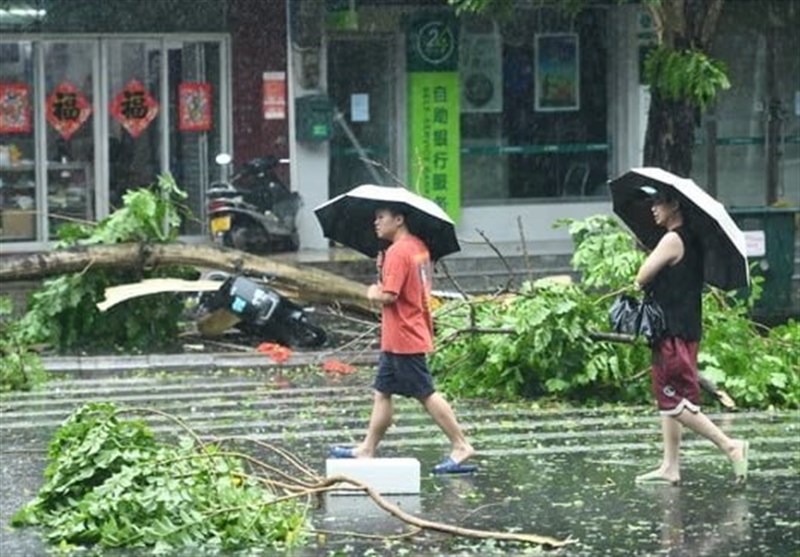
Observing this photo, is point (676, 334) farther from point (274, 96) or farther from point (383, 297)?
point (274, 96)

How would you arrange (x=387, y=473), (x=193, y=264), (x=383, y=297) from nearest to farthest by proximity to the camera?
(x=387, y=473) → (x=383, y=297) → (x=193, y=264)

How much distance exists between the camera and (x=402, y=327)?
472 inches

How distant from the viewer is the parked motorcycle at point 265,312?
63.1ft

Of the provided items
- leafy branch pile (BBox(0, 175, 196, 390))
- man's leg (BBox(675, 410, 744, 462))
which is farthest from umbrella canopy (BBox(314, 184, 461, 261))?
leafy branch pile (BBox(0, 175, 196, 390))

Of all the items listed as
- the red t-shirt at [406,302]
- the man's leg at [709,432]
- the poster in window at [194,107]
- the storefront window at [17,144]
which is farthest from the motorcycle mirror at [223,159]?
the man's leg at [709,432]

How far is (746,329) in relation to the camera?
15789 millimetres

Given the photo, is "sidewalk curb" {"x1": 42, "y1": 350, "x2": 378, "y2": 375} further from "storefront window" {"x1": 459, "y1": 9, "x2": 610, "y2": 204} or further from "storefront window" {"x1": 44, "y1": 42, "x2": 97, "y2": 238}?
"storefront window" {"x1": 459, "y1": 9, "x2": 610, "y2": 204}

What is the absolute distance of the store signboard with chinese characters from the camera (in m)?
26.5

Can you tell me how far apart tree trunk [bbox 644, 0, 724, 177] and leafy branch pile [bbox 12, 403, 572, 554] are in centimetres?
1027

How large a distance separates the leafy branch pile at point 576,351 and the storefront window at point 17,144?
10.2 m

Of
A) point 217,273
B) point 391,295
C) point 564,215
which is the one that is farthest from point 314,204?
point 391,295

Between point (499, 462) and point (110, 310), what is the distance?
7.31 metres

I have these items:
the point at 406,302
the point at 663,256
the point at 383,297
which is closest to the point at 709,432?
the point at 663,256

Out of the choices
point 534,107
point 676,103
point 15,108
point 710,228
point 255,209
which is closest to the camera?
point 710,228
